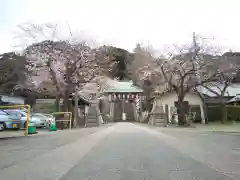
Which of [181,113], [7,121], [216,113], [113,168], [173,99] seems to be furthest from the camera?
[173,99]

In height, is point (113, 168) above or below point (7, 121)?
below

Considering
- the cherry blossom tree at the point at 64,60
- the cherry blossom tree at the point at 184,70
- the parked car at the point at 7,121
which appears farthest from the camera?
the cherry blossom tree at the point at 64,60

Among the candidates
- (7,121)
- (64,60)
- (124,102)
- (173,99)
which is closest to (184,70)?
(173,99)

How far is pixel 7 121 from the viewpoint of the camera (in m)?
18.9

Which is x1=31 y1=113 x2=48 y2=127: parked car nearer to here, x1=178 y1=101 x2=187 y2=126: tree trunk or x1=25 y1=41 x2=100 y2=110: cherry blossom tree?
x1=25 y1=41 x2=100 y2=110: cherry blossom tree

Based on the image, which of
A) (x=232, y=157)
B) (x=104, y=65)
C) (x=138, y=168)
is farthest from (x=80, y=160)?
(x=104, y=65)

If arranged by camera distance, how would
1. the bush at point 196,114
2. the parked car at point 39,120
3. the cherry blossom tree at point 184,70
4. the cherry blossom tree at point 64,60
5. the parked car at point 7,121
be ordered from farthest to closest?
the bush at point 196,114
the cherry blossom tree at point 64,60
the cherry blossom tree at point 184,70
the parked car at point 39,120
the parked car at point 7,121

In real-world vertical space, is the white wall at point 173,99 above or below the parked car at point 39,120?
above

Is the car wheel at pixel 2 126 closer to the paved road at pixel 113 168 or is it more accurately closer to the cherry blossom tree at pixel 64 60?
the cherry blossom tree at pixel 64 60

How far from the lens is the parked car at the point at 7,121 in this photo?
18844 mm

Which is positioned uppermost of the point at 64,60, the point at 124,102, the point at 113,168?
the point at 64,60

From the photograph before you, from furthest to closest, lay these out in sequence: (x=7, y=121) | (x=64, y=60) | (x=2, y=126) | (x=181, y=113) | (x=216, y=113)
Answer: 1. (x=216, y=113)
2. (x=64, y=60)
3. (x=181, y=113)
4. (x=2, y=126)
5. (x=7, y=121)

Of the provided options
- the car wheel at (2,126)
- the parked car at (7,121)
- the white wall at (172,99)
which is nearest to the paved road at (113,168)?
the parked car at (7,121)

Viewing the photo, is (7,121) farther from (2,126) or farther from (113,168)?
(113,168)
